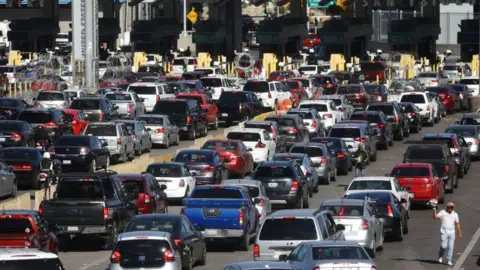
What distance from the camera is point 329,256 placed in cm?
2480

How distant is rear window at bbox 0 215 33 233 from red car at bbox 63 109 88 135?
22.1 m

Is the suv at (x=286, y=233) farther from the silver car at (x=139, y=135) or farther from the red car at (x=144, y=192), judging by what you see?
the silver car at (x=139, y=135)

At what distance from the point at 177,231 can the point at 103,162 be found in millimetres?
16200

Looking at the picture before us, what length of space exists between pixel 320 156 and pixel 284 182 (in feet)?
20.9

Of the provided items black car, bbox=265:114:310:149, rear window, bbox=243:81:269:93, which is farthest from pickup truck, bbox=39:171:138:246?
rear window, bbox=243:81:269:93

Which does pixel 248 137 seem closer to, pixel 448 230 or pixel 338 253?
pixel 448 230

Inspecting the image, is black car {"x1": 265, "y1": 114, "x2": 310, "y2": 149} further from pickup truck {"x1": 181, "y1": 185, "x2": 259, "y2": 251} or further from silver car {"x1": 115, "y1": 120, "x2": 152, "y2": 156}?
pickup truck {"x1": 181, "y1": 185, "x2": 259, "y2": 251}

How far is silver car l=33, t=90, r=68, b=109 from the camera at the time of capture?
59.5 m

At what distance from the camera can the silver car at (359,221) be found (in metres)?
31.0

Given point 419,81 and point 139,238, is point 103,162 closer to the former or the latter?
point 139,238

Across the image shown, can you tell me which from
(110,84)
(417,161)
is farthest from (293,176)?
(110,84)

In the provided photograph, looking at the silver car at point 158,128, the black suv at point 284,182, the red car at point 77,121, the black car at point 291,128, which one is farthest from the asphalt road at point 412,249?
the red car at point 77,121

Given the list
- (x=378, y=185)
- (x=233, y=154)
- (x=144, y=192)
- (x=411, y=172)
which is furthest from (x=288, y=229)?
(x=233, y=154)

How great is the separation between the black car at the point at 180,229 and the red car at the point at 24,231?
1.47 metres
